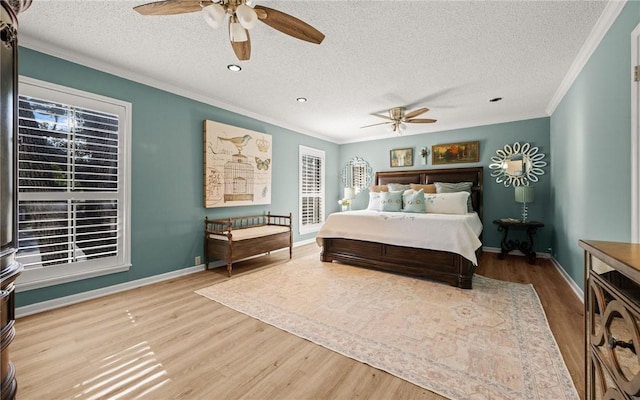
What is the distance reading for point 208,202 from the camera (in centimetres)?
398

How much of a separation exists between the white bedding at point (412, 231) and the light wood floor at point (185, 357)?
982mm

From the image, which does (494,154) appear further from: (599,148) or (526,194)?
(599,148)

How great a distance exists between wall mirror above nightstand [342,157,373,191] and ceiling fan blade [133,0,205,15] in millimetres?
5364

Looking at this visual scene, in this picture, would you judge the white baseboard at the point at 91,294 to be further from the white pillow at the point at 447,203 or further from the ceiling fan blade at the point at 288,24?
the white pillow at the point at 447,203

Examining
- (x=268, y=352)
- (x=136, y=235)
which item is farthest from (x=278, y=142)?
(x=268, y=352)

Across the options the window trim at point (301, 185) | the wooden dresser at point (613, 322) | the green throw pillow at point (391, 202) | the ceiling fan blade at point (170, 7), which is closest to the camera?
the wooden dresser at point (613, 322)

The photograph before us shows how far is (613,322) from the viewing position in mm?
930

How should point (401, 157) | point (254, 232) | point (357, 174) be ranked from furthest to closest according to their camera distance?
point (357, 174) < point (401, 157) < point (254, 232)

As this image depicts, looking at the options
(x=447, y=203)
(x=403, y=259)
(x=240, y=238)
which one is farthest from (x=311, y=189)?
(x=403, y=259)

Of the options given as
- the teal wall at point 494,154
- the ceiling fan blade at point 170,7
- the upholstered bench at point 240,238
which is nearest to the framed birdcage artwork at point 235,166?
the upholstered bench at point 240,238

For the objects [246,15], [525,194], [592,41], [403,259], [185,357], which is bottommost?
[185,357]

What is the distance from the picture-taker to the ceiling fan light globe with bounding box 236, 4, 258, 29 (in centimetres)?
160

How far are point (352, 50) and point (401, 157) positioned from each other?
3863 mm

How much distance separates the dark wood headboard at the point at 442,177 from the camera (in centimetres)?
514
